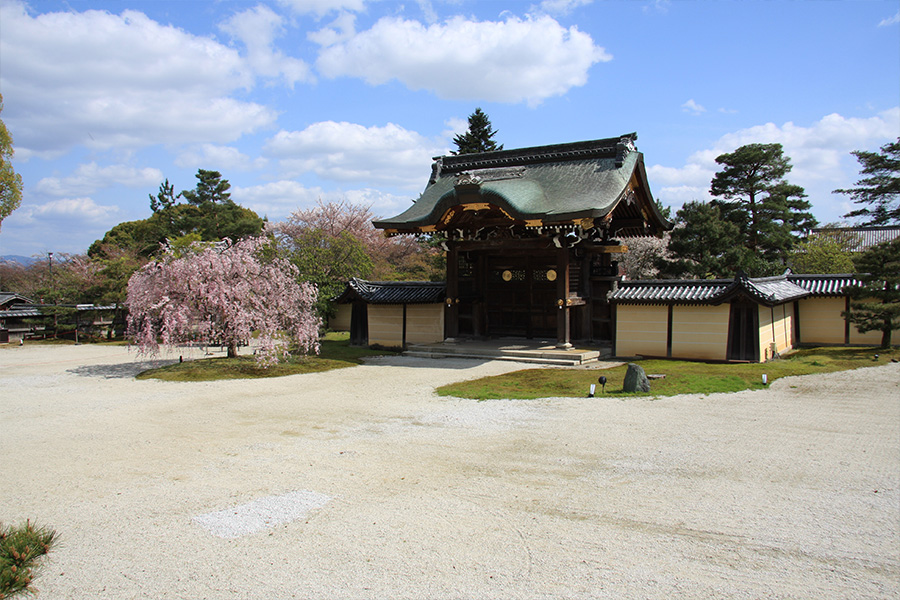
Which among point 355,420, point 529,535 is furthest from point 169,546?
point 355,420

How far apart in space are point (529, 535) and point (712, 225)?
75.1 feet

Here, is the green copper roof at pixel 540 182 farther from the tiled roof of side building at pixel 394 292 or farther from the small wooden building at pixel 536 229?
the tiled roof of side building at pixel 394 292

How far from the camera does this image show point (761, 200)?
87.0 ft

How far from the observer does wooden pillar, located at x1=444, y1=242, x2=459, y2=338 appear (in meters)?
17.9

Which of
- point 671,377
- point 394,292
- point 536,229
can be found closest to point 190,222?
point 394,292

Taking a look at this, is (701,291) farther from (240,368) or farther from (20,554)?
(20,554)

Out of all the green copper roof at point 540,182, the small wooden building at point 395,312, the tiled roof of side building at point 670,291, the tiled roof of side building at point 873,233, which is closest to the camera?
the green copper roof at point 540,182

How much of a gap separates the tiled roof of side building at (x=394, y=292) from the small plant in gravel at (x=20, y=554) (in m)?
14.2

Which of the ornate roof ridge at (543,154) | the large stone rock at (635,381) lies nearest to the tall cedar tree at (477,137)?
the ornate roof ridge at (543,154)

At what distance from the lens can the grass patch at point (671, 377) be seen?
10859 millimetres

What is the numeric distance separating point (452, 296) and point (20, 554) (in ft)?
47.2

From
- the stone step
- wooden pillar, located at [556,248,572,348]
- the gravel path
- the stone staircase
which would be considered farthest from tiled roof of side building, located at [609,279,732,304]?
the gravel path

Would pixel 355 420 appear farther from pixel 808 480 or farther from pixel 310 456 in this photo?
pixel 808 480

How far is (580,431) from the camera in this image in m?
7.96
